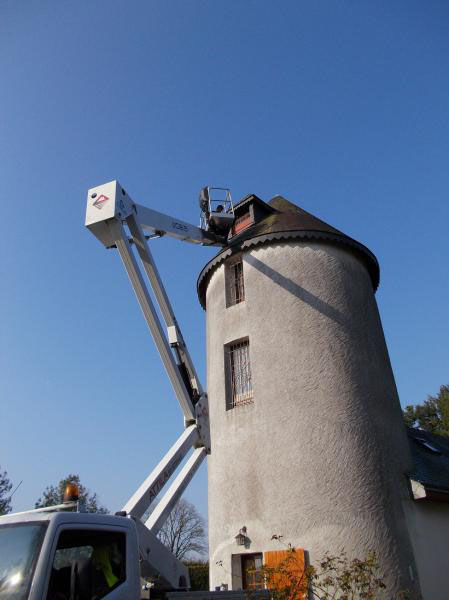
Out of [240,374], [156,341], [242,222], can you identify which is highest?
[242,222]

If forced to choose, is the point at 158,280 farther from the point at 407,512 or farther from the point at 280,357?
the point at 407,512

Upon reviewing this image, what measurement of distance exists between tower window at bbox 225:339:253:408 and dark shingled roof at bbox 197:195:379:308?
2.94 meters

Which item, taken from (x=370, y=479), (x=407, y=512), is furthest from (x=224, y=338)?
(x=407, y=512)

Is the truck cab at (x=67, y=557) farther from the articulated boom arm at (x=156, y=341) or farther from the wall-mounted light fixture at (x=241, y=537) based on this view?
the wall-mounted light fixture at (x=241, y=537)

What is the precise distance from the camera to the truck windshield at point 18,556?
13.8 ft

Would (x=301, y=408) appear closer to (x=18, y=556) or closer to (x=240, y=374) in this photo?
(x=240, y=374)

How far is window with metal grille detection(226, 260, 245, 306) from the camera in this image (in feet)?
49.8

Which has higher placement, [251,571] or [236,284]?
[236,284]

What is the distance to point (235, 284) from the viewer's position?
50.8 feet

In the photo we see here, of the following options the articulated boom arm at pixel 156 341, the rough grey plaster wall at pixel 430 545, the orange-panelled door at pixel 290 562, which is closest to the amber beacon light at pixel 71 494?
the articulated boom arm at pixel 156 341

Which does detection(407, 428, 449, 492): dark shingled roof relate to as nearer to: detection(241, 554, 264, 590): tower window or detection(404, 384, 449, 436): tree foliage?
detection(241, 554, 264, 590): tower window

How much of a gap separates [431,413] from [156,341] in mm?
40987

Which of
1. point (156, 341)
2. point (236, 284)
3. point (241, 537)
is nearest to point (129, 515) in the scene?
point (156, 341)

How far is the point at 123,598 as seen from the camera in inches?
201
